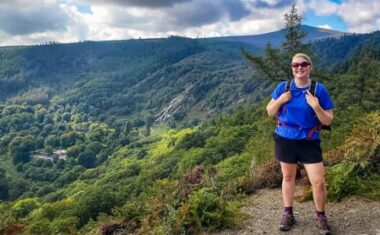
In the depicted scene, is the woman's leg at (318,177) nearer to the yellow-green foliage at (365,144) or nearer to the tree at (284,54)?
the yellow-green foliage at (365,144)

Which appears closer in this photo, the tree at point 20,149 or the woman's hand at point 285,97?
the woman's hand at point 285,97

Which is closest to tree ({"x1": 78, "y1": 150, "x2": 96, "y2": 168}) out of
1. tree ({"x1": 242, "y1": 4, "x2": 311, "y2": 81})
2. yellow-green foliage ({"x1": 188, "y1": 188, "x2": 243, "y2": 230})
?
tree ({"x1": 242, "y1": 4, "x2": 311, "y2": 81})

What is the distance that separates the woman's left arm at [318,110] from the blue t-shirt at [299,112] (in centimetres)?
10

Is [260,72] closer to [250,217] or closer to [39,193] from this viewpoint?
[250,217]

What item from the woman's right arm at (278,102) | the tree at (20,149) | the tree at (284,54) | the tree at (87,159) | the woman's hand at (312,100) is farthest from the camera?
the tree at (20,149)

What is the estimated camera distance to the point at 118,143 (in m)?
154

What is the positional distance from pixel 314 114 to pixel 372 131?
285 centimetres

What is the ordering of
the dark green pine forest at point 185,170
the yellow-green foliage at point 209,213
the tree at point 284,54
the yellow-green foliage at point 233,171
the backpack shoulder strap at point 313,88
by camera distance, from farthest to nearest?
1. the tree at point 284,54
2. the yellow-green foliage at point 233,171
3. the dark green pine forest at point 185,170
4. the yellow-green foliage at point 209,213
5. the backpack shoulder strap at point 313,88

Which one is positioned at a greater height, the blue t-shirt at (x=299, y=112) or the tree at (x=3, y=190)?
the blue t-shirt at (x=299, y=112)

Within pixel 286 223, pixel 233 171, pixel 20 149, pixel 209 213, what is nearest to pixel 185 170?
pixel 233 171

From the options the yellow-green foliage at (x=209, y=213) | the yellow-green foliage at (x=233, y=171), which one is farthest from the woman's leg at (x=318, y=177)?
the yellow-green foliage at (x=233, y=171)

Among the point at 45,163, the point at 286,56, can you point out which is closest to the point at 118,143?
the point at 45,163

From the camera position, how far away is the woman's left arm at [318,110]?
5.20 metres

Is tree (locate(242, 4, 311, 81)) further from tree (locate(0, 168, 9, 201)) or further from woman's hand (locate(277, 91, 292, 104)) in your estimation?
tree (locate(0, 168, 9, 201))
